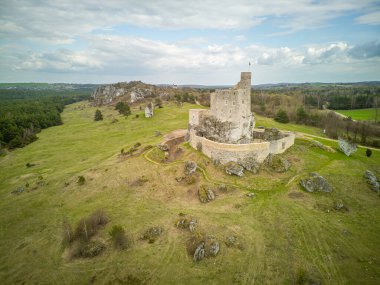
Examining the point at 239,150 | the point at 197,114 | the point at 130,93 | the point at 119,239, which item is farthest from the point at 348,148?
the point at 130,93

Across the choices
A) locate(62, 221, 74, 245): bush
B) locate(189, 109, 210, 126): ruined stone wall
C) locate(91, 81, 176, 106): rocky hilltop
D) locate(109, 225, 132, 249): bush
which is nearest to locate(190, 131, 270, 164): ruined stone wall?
locate(189, 109, 210, 126): ruined stone wall

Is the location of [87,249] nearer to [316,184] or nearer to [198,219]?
[198,219]

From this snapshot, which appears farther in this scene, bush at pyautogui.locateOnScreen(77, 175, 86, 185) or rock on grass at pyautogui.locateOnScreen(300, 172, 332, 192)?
bush at pyautogui.locateOnScreen(77, 175, 86, 185)

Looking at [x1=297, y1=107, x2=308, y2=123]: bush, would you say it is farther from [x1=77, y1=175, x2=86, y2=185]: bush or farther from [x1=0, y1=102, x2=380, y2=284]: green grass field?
[x1=77, y1=175, x2=86, y2=185]: bush

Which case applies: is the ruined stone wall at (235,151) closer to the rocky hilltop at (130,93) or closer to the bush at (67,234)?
the bush at (67,234)

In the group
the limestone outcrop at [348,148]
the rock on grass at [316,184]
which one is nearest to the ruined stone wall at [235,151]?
the rock on grass at [316,184]

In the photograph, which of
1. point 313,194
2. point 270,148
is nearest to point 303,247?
point 313,194

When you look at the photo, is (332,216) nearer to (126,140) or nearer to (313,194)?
(313,194)
